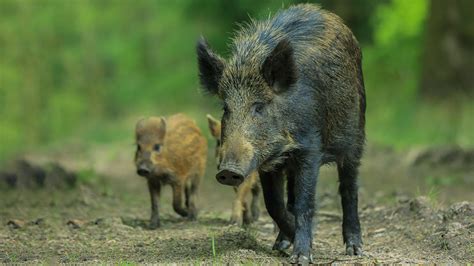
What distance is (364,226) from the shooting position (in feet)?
31.5

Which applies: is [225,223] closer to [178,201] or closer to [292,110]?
[178,201]

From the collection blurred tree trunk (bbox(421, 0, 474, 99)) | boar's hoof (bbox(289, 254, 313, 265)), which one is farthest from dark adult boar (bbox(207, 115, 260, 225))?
blurred tree trunk (bbox(421, 0, 474, 99))

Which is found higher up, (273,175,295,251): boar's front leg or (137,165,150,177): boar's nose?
(137,165,150,177): boar's nose

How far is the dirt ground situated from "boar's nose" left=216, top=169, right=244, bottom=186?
606 millimetres

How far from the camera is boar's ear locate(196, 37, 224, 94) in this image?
7.33 m

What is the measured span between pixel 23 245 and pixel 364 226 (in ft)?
11.3

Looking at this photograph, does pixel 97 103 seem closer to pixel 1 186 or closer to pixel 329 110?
pixel 1 186

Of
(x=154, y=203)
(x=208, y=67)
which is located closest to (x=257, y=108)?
(x=208, y=67)

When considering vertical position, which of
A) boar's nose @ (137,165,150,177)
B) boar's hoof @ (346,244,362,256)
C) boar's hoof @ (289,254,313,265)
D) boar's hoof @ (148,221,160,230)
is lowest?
boar's hoof @ (289,254,313,265)

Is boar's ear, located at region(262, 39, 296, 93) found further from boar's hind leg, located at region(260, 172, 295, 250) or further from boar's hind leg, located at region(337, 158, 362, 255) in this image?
boar's hind leg, located at region(337, 158, 362, 255)

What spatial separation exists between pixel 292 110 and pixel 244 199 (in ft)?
9.96

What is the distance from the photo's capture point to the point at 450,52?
58.2ft

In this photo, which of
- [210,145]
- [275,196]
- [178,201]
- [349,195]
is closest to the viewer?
[275,196]

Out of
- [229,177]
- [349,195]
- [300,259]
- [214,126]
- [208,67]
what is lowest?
[300,259]
